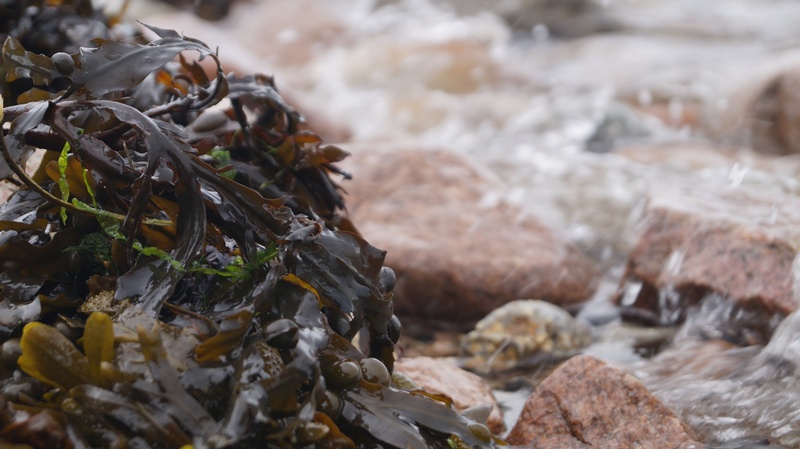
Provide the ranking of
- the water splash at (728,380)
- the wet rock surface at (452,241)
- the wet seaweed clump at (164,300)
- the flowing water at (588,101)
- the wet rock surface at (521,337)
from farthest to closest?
the wet rock surface at (452,241)
the wet rock surface at (521,337)
the flowing water at (588,101)
the water splash at (728,380)
the wet seaweed clump at (164,300)

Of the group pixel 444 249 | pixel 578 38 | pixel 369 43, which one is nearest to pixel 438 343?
pixel 444 249

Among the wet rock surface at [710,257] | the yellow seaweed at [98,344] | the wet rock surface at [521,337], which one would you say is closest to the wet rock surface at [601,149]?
the wet rock surface at [710,257]

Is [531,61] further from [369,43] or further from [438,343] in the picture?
[438,343]

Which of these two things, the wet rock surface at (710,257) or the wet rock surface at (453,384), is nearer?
the wet rock surface at (453,384)

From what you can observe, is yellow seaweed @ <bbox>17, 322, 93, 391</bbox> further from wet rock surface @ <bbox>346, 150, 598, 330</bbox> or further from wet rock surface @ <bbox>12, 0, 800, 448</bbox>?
wet rock surface @ <bbox>346, 150, 598, 330</bbox>

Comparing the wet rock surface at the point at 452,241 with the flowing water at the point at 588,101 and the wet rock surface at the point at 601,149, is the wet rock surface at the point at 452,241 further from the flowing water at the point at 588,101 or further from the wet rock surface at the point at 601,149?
the flowing water at the point at 588,101

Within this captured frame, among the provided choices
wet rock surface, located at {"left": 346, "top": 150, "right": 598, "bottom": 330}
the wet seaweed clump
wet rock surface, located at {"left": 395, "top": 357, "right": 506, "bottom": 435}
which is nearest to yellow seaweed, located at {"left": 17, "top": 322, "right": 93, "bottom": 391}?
the wet seaweed clump

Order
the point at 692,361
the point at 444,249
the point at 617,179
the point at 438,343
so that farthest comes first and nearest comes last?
the point at 617,179 < the point at 444,249 < the point at 438,343 < the point at 692,361
